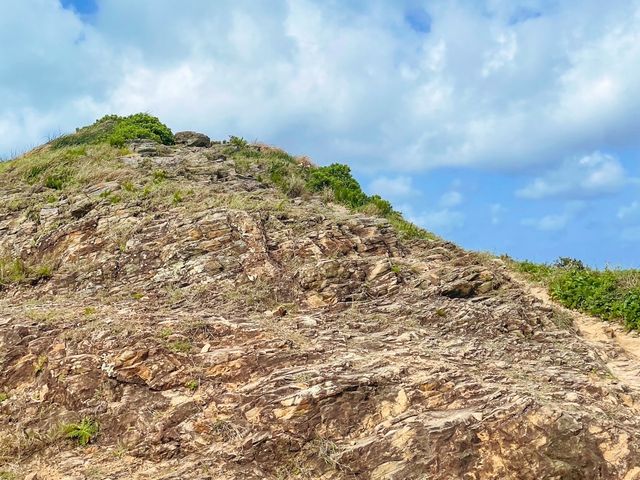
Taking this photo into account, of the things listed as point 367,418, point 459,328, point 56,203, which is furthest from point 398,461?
point 56,203

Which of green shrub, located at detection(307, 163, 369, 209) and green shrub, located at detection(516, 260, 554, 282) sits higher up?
green shrub, located at detection(307, 163, 369, 209)

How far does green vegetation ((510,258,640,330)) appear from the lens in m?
15.7

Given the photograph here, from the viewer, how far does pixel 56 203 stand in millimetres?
21016

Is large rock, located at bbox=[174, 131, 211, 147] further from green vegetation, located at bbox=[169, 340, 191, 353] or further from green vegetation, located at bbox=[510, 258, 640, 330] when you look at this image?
green vegetation, located at bbox=[169, 340, 191, 353]

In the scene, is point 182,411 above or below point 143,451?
above

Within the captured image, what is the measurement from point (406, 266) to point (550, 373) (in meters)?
5.68

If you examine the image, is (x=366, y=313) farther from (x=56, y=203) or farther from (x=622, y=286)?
(x=56, y=203)

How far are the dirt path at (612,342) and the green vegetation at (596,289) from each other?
0.91 ft

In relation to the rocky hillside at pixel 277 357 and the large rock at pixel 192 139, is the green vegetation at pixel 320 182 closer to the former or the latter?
the large rock at pixel 192 139

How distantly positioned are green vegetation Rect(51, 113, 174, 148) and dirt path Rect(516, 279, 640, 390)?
64.8 feet

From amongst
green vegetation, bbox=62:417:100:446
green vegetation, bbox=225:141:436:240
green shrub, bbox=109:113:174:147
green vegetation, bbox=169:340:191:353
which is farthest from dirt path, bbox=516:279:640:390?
green shrub, bbox=109:113:174:147

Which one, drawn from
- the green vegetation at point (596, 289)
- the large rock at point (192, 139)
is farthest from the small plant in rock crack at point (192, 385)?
the large rock at point (192, 139)

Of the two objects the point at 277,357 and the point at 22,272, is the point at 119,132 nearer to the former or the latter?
the point at 22,272

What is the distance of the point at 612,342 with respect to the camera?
47.0ft
